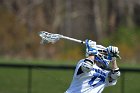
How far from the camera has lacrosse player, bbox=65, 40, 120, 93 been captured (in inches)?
343

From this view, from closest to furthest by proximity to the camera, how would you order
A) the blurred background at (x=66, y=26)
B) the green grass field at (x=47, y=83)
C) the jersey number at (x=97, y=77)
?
the jersey number at (x=97, y=77) < the green grass field at (x=47, y=83) < the blurred background at (x=66, y=26)

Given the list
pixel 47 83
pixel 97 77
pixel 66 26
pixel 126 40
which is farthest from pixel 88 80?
pixel 66 26

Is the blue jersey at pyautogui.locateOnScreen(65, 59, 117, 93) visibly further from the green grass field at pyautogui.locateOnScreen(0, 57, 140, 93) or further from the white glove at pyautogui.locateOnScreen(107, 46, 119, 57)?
the green grass field at pyautogui.locateOnScreen(0, 57, 140, 93)

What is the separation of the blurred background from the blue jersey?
2546 cm

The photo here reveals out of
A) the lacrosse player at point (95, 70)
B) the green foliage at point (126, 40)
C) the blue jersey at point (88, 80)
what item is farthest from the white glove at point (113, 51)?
the green foliage at point (126, 40)

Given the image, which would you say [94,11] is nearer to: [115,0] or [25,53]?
[115,0]

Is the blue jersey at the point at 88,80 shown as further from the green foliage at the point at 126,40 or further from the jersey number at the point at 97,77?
the green foliage at the point at 126,40

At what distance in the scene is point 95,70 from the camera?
8.93 metres

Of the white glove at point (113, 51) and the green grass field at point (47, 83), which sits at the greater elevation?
the white glove at point (113, 51)

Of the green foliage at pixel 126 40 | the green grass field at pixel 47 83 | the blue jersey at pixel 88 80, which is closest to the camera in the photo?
Answer: the blue jersey at pixel 88 80

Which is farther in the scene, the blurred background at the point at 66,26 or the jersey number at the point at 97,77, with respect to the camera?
the blurred background at the point at 66,26

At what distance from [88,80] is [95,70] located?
0.67 ft

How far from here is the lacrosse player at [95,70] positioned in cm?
870

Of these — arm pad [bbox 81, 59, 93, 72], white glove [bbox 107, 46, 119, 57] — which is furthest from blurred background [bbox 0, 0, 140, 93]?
arm pad [bbox 81, 59, 93, 72]
